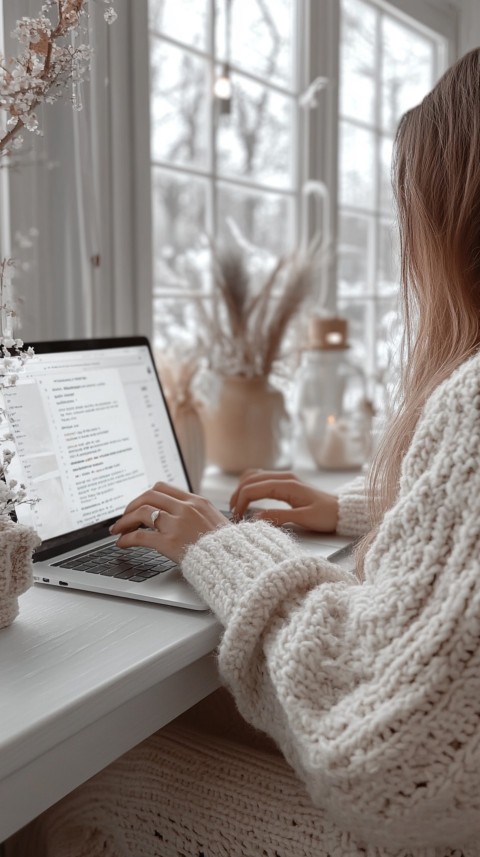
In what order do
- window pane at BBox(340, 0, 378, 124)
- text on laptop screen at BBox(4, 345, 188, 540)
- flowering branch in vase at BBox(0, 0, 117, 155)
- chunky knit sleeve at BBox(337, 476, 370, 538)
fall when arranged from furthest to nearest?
window pane at BBox(340, 0, 378, 124) < chunky knit sleeve at BBox(337, 476, 370, 538) < text on laptop screen at BBox(4, 345, 188, 540) < flowering branch in vase at BBox(0, 0, 117, 155)

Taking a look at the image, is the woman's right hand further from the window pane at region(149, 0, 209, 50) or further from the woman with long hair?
the window pane at region(149, 0, 209, 50)

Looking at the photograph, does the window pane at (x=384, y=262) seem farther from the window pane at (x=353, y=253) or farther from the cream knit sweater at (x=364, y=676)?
the cream knit sweater at (x=364, y=676)

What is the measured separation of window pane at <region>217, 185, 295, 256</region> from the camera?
1802 mm

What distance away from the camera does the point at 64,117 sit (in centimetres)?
127

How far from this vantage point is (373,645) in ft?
2.12

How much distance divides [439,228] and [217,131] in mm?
1049

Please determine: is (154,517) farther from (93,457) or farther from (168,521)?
(93,457)

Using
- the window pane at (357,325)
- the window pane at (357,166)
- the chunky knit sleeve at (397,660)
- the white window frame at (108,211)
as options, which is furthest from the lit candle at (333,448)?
the chunky knit sleeve at (397,660)

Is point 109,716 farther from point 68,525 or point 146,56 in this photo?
point 146,56

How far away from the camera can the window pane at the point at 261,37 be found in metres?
1.74

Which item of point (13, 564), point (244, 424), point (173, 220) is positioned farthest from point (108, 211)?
point (13, 564)

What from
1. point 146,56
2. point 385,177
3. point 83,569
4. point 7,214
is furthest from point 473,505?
point 385,177

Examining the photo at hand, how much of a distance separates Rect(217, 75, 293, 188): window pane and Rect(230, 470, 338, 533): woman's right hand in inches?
36.4

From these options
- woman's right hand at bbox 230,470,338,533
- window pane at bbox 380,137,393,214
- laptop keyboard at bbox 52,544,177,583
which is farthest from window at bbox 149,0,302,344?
laptop keyboard at bbox 52,544,177,583
